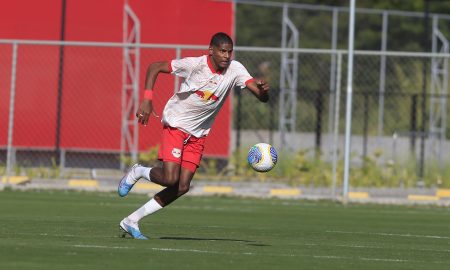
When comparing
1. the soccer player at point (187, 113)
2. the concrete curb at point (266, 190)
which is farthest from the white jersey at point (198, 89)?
the concrete curb at point (266, 190)

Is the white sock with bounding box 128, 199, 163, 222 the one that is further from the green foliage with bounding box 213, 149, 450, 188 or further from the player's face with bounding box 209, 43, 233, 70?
the green foliage with bounding box 213, 149, 450, 188

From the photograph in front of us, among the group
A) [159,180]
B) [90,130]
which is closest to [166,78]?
[90,130]

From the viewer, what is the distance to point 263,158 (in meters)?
12.6

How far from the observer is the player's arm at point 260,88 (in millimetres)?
11922

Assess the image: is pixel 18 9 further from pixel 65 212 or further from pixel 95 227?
pixel 95 227

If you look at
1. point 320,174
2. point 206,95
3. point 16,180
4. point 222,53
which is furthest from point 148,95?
point 320,174

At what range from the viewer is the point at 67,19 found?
25938 mm

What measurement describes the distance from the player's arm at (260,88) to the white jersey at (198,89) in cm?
27

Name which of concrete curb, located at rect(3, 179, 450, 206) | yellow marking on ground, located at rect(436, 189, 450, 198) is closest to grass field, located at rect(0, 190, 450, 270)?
concrete curb, located at rect(3, 179, 450, 206)

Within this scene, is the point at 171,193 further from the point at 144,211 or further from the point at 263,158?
the point at 263,158

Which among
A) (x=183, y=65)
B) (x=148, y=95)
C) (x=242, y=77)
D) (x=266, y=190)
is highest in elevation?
(x=183, y=65)

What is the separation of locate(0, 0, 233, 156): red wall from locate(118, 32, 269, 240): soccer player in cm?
1224

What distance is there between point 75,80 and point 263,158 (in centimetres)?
1362

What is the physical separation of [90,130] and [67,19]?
98.9 inches
